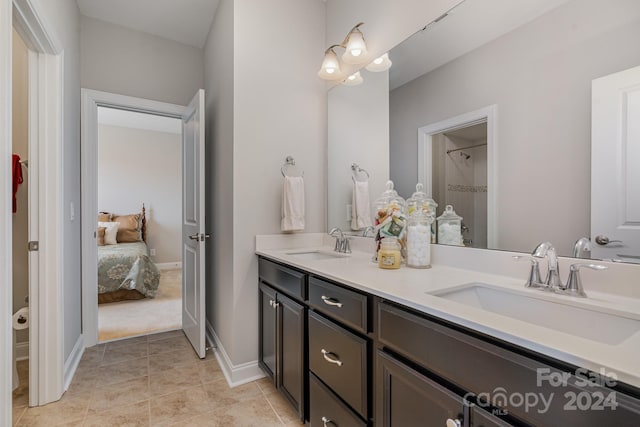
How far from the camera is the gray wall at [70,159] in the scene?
194 cm

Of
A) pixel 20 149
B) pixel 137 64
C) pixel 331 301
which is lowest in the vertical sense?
pixel 331 301

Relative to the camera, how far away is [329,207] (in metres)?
2.29

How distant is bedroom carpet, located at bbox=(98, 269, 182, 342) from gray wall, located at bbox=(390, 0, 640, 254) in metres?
3.03

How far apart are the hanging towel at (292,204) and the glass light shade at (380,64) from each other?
0.84 metres

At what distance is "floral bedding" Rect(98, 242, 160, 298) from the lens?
363 centimetres

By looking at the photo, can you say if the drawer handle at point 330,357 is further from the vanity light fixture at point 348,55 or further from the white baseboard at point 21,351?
the white baseboard at point 21,351

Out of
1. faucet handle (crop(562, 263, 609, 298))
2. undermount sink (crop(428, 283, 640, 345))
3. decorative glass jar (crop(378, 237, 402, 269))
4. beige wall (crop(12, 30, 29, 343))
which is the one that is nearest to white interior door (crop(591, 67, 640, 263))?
faucet handle (crop(562, 263, 609, 298))

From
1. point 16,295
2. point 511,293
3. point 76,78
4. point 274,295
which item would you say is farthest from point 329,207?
point 16,295

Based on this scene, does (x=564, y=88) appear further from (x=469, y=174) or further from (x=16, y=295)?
(x=16, y=295)

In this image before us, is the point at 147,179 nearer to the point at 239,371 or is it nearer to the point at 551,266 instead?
the point at 239,371

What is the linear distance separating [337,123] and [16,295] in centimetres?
270

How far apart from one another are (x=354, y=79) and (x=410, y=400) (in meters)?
1.87

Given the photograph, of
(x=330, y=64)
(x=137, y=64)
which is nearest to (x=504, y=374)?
(x=330, y=64)

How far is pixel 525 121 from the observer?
1.19 metres
